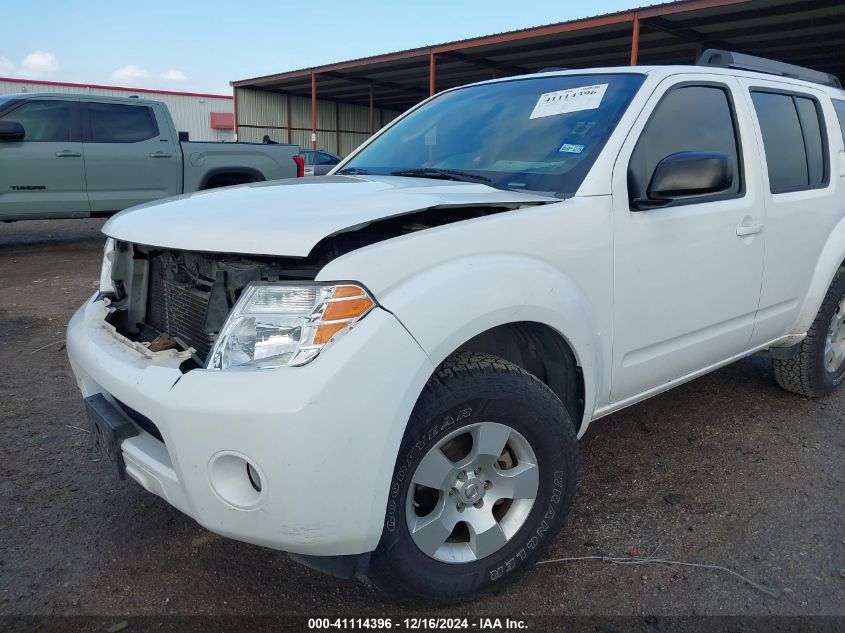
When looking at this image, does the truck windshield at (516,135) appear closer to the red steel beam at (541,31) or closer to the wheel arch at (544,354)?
the wheel arch at (544,354)

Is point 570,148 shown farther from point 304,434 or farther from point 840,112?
point 840,112

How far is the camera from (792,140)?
11.0ft

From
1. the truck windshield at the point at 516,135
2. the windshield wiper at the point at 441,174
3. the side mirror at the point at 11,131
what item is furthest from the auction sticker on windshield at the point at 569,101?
the side mirror at the point at 11,131

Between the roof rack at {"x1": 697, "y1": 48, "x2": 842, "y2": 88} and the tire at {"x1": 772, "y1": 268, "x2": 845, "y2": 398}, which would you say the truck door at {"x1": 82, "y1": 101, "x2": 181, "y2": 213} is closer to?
the roof rack at {"x1": 697, "y1": 48, "x2": 842, "y2": 88}

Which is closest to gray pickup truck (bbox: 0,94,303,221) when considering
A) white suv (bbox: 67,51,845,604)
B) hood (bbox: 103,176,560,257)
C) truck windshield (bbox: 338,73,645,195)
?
truck windshield (bbox: 338,73,645,195)

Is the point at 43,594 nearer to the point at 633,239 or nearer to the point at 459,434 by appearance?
the point at 459,434

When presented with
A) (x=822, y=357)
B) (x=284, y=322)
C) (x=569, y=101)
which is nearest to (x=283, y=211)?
(x=284, y=322)

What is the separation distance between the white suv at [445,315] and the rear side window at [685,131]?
1 cm

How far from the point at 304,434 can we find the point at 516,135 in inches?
67.5

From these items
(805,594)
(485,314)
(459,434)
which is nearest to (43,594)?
(459,434)

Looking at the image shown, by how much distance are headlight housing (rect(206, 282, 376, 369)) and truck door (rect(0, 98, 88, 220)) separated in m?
7.82

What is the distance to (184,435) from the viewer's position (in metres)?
1.69

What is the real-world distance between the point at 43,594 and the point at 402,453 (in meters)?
1.33

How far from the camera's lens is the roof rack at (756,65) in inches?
127
